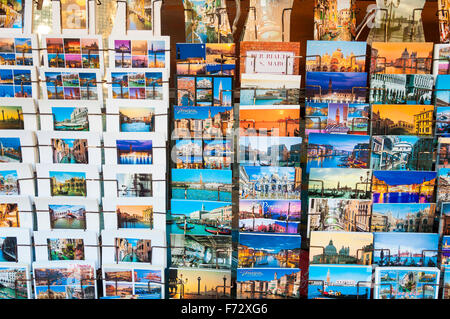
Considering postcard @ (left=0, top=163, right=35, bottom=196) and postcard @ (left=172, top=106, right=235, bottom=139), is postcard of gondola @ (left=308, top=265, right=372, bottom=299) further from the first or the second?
postcard @ (left=0, top=163, right=35, bottom=196)

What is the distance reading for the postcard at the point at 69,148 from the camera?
1.62m

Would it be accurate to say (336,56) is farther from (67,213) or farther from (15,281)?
(15,281)

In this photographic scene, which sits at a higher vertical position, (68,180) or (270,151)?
(270,151)

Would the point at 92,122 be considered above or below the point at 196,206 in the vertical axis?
above

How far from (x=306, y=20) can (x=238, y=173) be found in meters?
0.81

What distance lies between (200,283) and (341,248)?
684 millimetres

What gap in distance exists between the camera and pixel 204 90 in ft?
5.31

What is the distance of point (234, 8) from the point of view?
1.70m

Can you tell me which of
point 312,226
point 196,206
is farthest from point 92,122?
point 312,226

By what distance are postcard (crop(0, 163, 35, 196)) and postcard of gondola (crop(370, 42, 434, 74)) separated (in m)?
1.63

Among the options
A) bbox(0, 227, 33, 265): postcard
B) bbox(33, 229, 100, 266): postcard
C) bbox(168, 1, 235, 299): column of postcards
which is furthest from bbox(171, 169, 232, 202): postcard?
bbox(0, 227, 33, 265): postcard

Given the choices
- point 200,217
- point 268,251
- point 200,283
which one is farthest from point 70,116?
point 268,251

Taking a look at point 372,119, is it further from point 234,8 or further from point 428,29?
point 234,8
